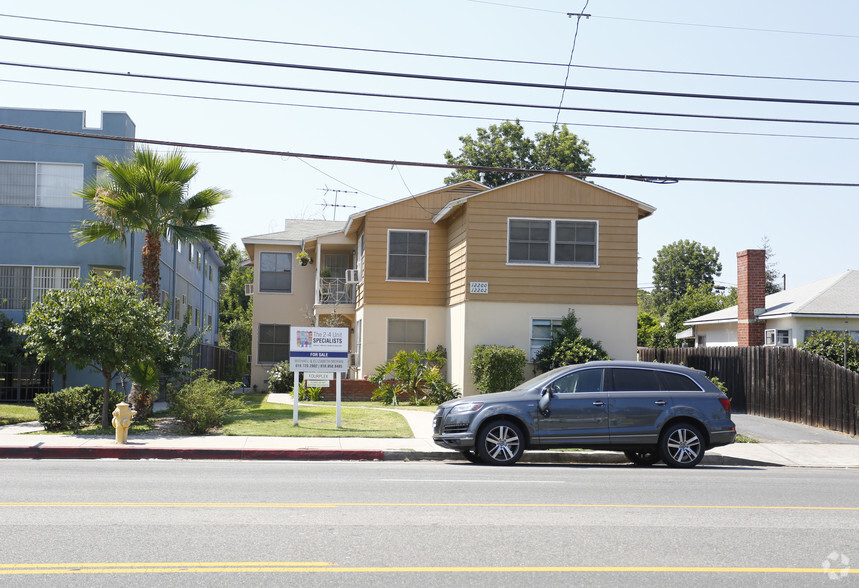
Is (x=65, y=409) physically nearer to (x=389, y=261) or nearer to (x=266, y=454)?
(x=266, y=454)

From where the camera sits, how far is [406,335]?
26.9 metres

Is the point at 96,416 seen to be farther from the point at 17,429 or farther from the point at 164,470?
the point at 164,470

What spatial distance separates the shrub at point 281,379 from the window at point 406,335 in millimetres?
4344

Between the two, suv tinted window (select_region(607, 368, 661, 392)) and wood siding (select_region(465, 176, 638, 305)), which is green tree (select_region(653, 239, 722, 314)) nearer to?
wood siding (select_region(465, 176, 638, 305))

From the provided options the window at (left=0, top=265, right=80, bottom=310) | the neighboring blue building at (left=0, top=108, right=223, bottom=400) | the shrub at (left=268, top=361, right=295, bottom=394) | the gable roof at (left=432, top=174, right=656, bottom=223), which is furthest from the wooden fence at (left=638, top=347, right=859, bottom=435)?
the window at (left=0, top=265, right=80, bottom=310)

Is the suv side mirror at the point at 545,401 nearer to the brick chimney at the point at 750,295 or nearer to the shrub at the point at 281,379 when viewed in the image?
the brick chimney at the point at 750,295

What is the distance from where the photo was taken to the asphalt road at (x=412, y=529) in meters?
6.09

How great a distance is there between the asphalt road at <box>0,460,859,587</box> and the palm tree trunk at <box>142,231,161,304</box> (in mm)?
8027

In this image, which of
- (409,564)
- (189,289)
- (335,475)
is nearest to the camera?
(409,564)

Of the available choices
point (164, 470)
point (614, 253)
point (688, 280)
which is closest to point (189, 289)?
point (614, 253)

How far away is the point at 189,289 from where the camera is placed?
35.4 metres

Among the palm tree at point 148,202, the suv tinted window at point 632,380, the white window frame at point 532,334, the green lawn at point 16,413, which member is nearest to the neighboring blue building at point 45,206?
the green lawn at point 16,413

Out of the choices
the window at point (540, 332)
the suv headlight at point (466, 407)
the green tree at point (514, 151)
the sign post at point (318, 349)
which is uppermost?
the green tree at point (514, 151)

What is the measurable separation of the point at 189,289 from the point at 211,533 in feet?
96.4
